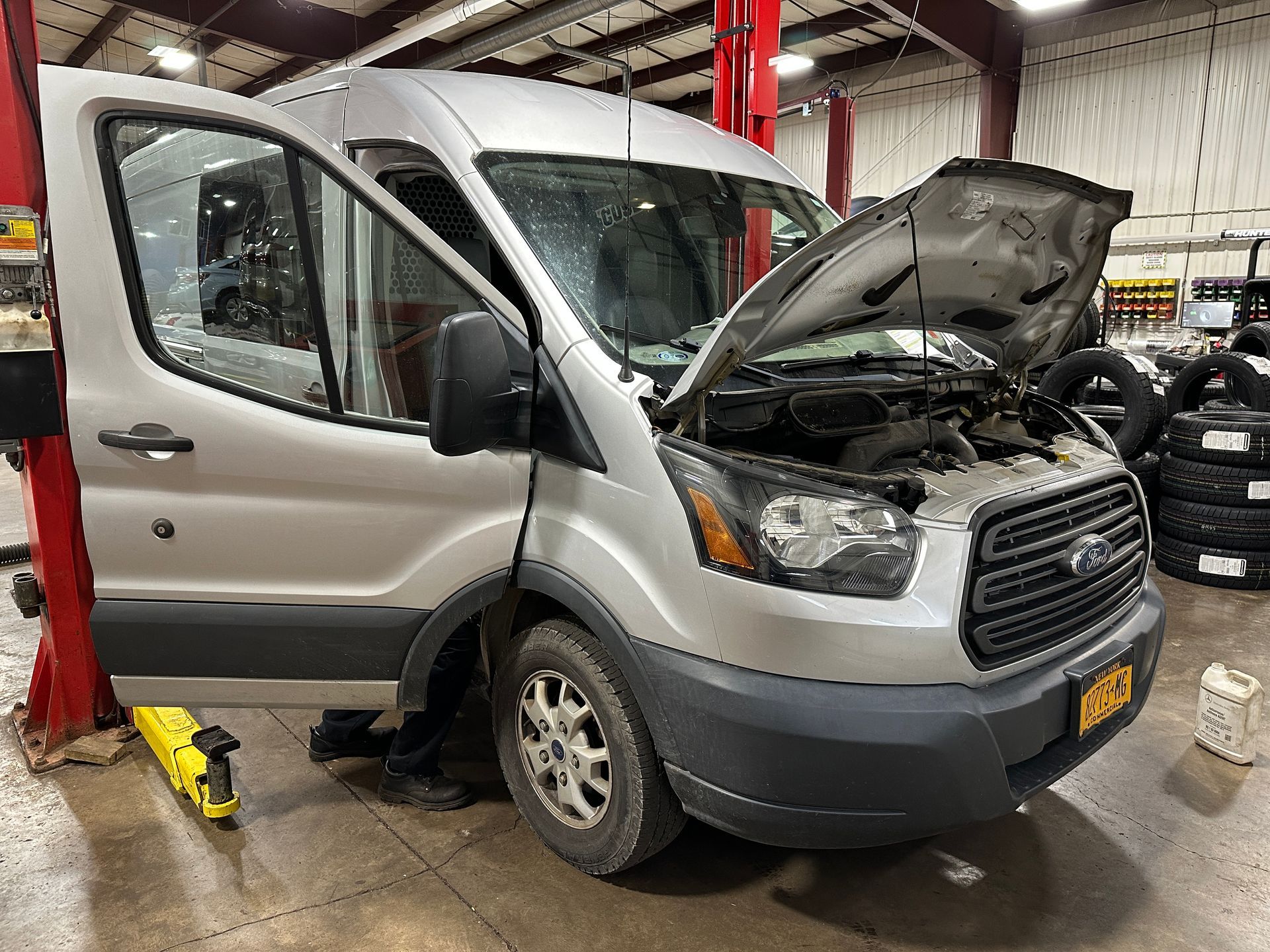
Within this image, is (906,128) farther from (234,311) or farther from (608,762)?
(608,762)

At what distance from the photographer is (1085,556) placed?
6.31ft

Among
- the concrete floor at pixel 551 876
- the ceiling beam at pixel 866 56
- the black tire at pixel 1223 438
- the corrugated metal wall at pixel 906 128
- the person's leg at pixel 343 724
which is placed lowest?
the concrete floor at pixel 551 876

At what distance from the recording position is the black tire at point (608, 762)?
1934 mm

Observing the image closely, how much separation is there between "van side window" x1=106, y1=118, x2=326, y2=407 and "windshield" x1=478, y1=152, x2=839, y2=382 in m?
0.52

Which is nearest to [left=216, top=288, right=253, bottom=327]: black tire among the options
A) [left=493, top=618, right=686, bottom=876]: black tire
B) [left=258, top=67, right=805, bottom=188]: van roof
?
[left=258, top=67, right=805, bottom=188]: van roof

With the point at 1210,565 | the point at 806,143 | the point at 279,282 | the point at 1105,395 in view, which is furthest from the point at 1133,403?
the point at 806,143

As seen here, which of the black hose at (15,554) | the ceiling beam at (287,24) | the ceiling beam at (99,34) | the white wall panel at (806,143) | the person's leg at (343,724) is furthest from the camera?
the white wall panel at (806,143)

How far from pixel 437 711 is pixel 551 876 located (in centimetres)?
55

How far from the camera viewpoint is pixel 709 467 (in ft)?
5.68

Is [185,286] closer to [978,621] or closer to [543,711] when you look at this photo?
[543,711]

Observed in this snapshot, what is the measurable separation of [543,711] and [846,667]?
0.80m

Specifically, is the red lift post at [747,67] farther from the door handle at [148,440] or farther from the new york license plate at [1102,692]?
the door handle at [148,440]

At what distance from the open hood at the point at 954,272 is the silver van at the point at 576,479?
12 mm

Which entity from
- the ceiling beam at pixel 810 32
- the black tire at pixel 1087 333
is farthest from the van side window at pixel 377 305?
the ceiling beam at pixel 810 32
